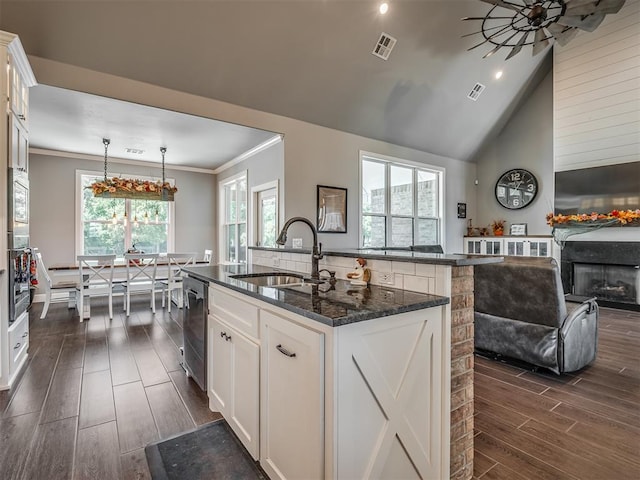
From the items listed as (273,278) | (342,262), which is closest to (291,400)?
(342,262)

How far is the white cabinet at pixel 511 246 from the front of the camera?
6.14 meters

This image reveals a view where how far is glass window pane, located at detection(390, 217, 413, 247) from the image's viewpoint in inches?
243

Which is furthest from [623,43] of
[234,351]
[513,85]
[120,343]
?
[120,343]

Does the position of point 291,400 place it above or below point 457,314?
below

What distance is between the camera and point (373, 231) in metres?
5.82

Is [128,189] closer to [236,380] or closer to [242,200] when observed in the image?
[242,200]

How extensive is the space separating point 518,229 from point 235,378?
676cm

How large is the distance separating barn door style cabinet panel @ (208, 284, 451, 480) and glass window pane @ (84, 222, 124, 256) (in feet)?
19.5

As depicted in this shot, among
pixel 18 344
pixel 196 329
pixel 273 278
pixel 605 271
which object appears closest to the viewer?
pixel 196 329

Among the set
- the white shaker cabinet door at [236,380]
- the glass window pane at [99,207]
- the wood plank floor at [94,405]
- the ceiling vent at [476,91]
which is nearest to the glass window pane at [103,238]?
the glass window pane at [99,207]

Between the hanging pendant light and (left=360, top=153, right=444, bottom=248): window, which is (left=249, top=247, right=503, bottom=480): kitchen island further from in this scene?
the hanging pendant light

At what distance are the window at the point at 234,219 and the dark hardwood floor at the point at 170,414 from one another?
304 centimetres

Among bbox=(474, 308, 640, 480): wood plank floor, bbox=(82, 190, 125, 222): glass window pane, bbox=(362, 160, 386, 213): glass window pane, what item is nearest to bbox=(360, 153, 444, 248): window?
bbox=(362, 160, 386, 213): glass window pane

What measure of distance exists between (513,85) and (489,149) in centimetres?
151
